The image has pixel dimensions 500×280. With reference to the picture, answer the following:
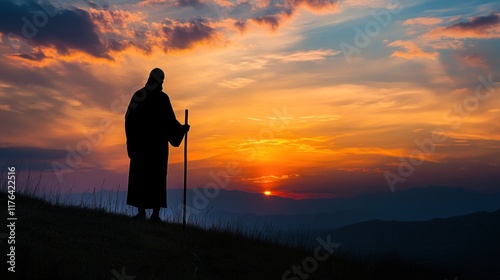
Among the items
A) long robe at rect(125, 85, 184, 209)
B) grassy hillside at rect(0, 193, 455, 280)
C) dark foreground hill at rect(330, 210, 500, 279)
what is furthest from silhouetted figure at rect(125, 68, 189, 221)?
dark foreground hill at rect(330, 210, 500, 279)

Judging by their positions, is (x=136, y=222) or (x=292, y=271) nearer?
(x=292, y=271)

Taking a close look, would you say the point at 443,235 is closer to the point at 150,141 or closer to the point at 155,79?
the point at 150,141

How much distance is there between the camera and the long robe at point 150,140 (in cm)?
1358

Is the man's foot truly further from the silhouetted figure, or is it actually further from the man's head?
the man's head

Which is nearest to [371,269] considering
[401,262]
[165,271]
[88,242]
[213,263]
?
[401,262]

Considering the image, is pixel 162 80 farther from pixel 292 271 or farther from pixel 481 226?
pixel 481 226

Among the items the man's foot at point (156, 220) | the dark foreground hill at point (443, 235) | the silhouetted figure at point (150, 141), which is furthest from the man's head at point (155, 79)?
the dark foreground hill at point (443, 235)

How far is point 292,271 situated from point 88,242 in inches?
138

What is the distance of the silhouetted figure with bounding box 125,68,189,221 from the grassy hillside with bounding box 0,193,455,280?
983 mm

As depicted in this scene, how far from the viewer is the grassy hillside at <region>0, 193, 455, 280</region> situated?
822 cm

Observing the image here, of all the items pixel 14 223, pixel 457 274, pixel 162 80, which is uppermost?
pixel 162 80

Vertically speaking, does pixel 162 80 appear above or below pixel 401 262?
above

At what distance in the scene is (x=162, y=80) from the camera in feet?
44.1

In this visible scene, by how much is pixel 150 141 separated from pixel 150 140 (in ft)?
0.08
